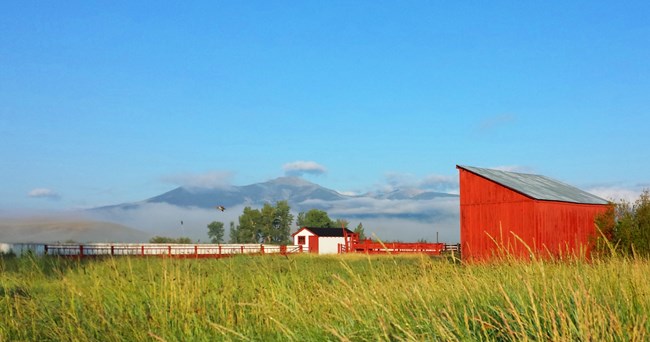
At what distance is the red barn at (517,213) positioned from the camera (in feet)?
86.5

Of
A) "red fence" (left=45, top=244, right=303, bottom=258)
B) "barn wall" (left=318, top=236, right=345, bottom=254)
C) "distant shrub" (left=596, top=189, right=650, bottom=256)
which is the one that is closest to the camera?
"distant shrub" (left=596, top=189, right=650, bottom=256)

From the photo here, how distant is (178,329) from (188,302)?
0.88 m

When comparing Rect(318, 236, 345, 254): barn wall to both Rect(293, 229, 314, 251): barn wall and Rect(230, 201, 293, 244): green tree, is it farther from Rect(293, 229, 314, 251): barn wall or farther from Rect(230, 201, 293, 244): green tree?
Rect(230, 201, 293, 244): green tree

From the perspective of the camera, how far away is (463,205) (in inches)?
1146

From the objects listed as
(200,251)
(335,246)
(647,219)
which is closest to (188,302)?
(647,219)

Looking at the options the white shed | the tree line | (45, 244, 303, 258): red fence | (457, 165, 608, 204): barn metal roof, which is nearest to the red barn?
(457, 165, 608, 204): barn metal roof

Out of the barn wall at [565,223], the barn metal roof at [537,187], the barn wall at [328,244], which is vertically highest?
the barn metal roof at [537,187]

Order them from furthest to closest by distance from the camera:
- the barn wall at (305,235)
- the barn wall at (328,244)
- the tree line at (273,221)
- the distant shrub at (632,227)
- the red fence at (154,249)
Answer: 1. the tree line at (273,221)
2. the barn wall at (305,235)
3. the barn wall at (328,244)
4. the red fence at (154,249)
5. the distant shrub at (632,227)

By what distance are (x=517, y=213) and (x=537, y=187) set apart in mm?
3643

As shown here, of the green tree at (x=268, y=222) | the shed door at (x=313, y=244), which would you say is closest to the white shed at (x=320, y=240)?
the shed door at (x=313, y=244)

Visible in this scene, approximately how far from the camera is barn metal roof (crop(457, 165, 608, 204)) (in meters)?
27.5

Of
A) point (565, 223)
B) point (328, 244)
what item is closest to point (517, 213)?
point (565, 223)

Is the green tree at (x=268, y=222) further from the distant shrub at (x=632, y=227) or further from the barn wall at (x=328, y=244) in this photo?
the distant shrub at (x=632, y=227)

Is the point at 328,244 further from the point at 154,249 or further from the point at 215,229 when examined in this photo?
the point at 215,229
